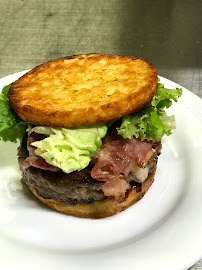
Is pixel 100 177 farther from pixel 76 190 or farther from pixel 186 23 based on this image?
pixel 186 23

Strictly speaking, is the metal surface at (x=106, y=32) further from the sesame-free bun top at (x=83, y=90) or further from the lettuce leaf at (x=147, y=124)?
the lettuce leaf at (x=147, y=124)

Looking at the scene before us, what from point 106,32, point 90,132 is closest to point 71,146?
point 90,132

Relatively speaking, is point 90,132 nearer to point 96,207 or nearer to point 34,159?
point 34,159

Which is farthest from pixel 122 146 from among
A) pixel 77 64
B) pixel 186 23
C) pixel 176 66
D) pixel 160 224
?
pixel 186 23

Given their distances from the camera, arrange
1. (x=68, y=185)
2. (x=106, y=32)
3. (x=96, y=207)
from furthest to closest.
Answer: (x=106, y=32) < (x=96, y=207) < (x=68, y=185)

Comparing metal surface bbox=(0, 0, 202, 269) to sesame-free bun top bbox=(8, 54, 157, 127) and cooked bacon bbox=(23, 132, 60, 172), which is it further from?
cooked bacon bbox=(23, 132, 60, 172)

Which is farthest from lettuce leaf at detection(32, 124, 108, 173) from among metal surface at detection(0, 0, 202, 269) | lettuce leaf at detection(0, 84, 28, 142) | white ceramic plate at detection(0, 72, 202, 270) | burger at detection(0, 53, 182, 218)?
metal surface at detection(0, 0, 202, 269)

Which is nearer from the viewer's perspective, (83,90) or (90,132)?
(90,132)

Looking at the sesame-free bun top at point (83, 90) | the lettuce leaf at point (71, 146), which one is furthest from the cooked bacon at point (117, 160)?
the sesame-free bun top at point (83, 90)
